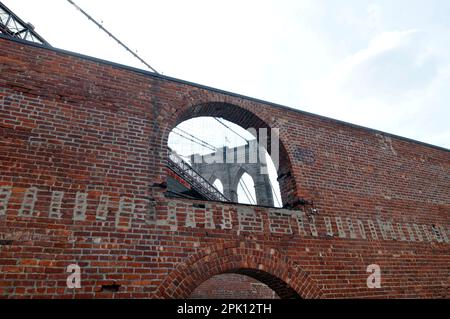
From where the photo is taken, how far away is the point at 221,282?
1064 cm

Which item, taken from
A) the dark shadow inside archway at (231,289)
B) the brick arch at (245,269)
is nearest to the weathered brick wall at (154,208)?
the brick arch at (245,269)

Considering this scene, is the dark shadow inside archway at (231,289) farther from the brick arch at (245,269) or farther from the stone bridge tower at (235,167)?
the stone bridge tower at (235,167)

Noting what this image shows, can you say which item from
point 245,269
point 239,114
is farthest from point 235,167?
point 245,269

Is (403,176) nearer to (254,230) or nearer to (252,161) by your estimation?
(254,230)

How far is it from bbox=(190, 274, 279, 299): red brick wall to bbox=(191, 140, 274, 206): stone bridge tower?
7189mm

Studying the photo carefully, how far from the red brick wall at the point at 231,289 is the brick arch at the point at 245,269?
6596 mm

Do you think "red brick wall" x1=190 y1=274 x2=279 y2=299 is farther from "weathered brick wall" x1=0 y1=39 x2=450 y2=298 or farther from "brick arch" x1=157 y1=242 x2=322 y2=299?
"brick arch" x1=157 y1=242 x2=322 y2=299

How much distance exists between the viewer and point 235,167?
→ 20.5 meters

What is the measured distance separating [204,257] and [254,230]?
0.93 m

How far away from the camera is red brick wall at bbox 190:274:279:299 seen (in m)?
10.5

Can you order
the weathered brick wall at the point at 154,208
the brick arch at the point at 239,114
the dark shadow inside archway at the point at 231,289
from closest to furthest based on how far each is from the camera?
the weathered brick wall at the point at 154,208, the brick arch at the point at 239,114, the dark shadow inside archway at the point at 231,289

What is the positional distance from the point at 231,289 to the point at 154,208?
7.78 metres

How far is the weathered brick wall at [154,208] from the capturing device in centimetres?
348
